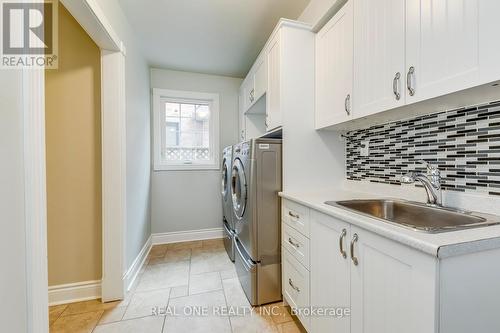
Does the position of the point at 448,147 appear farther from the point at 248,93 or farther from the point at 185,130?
the point at 185,130

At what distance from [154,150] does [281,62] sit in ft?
7.12

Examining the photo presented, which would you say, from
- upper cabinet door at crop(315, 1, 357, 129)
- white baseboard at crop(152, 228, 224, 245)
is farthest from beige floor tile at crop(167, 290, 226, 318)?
upper cabinet door at crop(315, 1, 357, 129)

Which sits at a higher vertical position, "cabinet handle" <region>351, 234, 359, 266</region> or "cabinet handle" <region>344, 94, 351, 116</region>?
"cabinet handle" <region>344, 94, 351, 116</region>

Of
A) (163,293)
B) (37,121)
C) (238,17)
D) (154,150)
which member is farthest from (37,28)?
(154,150)

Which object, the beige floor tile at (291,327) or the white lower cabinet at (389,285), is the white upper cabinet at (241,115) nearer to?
the white lower cabinet at (389,285)

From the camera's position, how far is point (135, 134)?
2.25 meters

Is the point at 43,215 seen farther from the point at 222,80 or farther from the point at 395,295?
the point at 222,80

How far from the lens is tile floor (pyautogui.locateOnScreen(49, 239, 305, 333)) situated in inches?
57.4

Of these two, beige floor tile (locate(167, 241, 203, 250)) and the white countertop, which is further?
beige floor tile (locate(167, 241, 203, 250))

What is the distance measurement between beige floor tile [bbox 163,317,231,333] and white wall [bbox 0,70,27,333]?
0.86 metres

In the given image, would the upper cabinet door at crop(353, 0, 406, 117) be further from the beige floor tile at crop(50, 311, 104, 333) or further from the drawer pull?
the beige floor tile at crop(50, 311, 104, 333)

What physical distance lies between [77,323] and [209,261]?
1.23 m

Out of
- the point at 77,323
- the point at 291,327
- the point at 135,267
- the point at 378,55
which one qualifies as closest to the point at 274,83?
the point at 378,55

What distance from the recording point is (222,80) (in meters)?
3.30
